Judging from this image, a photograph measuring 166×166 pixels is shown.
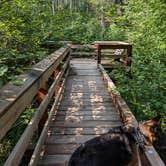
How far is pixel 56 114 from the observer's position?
546 cm

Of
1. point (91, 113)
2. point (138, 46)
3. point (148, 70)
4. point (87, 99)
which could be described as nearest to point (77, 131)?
point (91, 113)

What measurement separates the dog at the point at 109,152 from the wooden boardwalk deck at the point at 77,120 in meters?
0.98

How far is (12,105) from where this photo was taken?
1.82 meters

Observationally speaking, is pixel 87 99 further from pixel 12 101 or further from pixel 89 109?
pixel 12 101

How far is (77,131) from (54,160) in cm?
109

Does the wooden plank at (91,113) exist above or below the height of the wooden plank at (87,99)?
above

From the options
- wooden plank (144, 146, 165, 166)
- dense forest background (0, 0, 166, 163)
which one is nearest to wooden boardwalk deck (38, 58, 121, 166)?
dense forest background (0, 0, 166, 163)

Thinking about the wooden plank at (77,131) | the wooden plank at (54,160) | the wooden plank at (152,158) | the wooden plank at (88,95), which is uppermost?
the wooden plank at (152,158)

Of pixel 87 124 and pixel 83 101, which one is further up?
pixel 87 124

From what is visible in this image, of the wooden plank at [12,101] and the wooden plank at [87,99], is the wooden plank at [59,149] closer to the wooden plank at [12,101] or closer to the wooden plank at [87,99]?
the wooden plank at [12,101]

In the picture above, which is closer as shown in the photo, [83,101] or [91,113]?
[91,113]

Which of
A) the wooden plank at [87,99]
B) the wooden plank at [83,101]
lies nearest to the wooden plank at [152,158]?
the wooden plank at [83,101]

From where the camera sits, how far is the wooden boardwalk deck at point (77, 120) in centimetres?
374

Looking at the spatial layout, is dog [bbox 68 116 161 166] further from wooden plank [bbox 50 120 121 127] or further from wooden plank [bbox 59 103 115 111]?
wooden plank [bbox 59 103 115 111]
